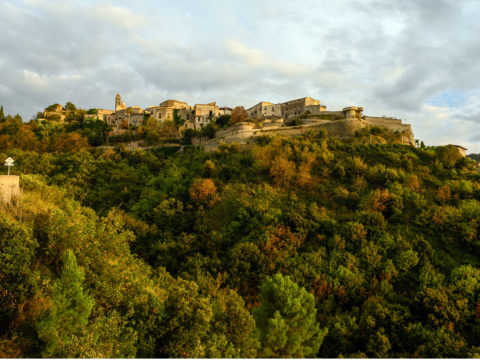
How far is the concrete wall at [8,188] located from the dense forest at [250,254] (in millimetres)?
607

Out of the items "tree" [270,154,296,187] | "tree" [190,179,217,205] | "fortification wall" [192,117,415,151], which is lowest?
"tree" [190,179,217,205]

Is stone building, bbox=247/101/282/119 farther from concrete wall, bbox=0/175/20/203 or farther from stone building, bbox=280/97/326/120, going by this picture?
concrete wall, bbox=0/175/20/203

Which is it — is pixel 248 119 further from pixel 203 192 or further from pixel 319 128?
pixel 203 192

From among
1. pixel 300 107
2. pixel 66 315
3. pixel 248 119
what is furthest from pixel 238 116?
pixel 66 315

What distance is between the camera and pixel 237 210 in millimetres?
25234

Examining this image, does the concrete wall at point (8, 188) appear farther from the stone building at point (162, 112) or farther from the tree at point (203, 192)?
the stone building at point (162, 112)

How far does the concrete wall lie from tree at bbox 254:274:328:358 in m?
12.3

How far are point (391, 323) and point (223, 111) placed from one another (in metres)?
53.5

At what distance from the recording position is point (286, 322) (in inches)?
523

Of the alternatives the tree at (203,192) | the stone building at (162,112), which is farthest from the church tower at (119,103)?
the tree at (203,192)

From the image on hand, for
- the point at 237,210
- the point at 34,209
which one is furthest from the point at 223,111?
the point at 34,209

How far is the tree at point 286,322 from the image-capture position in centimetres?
1249

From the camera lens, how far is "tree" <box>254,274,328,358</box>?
12.5 metres

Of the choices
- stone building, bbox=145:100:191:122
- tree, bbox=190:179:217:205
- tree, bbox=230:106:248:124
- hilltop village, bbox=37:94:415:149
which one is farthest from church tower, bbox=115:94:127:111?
tree, bbox=190:179:217:205
